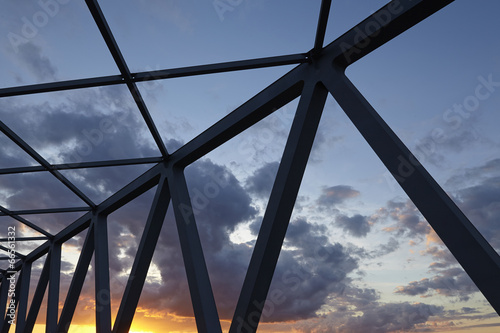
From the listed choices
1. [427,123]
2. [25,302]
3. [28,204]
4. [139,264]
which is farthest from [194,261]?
[25,302]

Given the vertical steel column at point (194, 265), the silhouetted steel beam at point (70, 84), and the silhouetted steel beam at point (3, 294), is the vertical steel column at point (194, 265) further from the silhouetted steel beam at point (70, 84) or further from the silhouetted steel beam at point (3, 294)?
the silhouetted steel beam at point (3, 294)

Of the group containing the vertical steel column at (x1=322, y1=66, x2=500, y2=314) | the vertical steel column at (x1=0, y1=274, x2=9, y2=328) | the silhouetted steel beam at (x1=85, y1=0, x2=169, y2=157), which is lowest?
the vertical steel column at (x1=322, y1=66, x2=500, y2=314)

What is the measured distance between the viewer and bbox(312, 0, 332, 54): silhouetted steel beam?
25.4 ft

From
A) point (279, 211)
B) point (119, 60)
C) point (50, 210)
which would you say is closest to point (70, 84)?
point (119, 60)

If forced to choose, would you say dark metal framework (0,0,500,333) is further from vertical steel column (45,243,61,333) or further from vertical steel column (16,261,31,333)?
vertical steel column (16,261,31,333)

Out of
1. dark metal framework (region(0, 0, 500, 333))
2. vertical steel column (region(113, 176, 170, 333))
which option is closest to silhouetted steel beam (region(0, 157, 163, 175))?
dark metal framework (region(0, 0, 500, 333))

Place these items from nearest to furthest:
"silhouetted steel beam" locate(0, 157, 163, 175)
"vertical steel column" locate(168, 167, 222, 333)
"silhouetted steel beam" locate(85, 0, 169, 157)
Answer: "silhouetted steel beam" locate(85, 0, 169, 157) < "vertical steel column" locate(168, 167, 222, 333) < "silhouetted steel beam" locate(0, 157, 163, 175)

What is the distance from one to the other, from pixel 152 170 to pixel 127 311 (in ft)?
16.3

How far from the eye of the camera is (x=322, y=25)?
819cm

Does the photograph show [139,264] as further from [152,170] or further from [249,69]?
[249,69]

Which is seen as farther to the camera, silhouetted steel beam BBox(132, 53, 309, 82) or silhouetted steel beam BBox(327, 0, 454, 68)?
silhouetted steel beam BBox(132, 53, 309, 82)

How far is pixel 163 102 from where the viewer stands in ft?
39.9

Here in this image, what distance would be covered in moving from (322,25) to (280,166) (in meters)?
3.08

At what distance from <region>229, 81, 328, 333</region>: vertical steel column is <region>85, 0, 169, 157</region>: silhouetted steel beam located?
489cm
